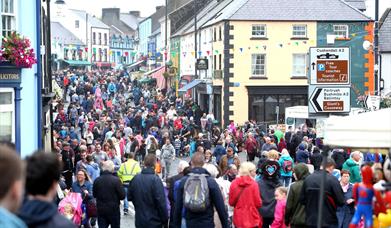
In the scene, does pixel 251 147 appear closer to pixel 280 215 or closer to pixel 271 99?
pixel 280 215

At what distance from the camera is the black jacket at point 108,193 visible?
44.9 ft

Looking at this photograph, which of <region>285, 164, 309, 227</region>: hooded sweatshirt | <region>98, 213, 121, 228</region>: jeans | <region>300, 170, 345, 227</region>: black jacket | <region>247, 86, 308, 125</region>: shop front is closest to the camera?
<region>300, 170, 345, 227</region>: black jacket

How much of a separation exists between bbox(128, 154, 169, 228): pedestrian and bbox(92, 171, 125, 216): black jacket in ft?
4.02

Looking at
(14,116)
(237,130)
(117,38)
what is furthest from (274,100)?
(117,38)

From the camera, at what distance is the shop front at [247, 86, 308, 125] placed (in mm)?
46531

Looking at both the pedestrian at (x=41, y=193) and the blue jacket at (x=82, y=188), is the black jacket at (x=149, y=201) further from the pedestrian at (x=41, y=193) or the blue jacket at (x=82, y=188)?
the pedestrian at (x=41, y=193)

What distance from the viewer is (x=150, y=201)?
12.4 metres

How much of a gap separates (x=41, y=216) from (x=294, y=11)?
4251 cm

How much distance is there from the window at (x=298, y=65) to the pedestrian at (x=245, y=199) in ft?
115

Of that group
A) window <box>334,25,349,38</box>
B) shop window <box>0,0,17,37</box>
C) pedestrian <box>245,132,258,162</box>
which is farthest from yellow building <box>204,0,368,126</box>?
shop window <box>0,0,17,37</box>

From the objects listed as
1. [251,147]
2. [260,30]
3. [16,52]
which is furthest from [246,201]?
[260,30]

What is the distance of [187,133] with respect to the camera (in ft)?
124

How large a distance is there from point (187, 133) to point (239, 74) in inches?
381

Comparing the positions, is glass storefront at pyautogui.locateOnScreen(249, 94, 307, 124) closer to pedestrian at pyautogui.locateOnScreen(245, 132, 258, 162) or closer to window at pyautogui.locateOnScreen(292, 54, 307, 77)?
window at pyautogui.locateOnScreen(292, 54, 307, 77)
